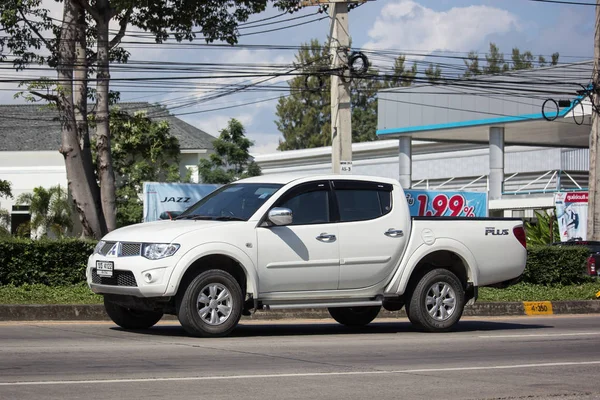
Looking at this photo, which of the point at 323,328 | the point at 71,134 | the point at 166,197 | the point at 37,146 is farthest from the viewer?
the point at 37,146

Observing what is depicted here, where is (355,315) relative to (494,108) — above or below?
below

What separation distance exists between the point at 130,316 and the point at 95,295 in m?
3.73

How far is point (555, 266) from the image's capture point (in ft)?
68.5

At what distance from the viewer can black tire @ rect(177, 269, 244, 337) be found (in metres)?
10.7

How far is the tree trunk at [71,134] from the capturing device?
23125 millimetres

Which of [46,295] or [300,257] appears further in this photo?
[46,295]

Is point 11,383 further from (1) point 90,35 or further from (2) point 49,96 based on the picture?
(1) point 90,35

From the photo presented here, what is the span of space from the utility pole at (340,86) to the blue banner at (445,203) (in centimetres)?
544

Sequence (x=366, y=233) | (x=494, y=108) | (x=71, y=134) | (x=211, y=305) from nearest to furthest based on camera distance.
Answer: (x=211, y=305), (x=366, y=233), (x=71, y=134), (x=494, y=108)

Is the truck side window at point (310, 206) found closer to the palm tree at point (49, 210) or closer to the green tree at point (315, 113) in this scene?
the palm tree at point (49, 210)

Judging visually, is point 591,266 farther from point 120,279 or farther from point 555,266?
point 120,279

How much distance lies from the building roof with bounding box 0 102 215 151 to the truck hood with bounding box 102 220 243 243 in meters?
35.1

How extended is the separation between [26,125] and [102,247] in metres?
39.9

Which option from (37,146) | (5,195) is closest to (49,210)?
(5,195)
